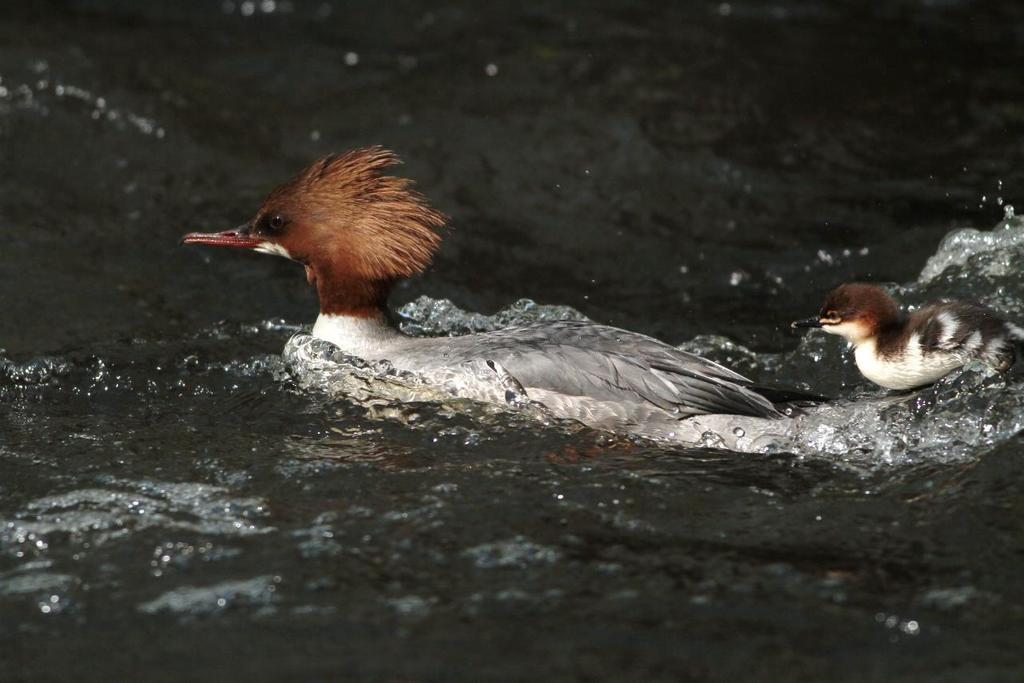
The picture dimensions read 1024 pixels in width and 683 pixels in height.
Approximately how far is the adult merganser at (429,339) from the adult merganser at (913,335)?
0.40m

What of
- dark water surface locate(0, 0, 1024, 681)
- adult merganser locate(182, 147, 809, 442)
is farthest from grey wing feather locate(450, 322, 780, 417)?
dark water surface locate(0, 0, 1024, 681)

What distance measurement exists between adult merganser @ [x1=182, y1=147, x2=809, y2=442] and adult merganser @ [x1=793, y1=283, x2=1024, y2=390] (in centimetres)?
40

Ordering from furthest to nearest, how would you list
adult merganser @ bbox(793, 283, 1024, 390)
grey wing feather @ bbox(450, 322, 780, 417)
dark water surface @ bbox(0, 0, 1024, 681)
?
grey wing feather @ bbox(450, 322, 780, 417)
adult merganser @ bbox(793, 283, 1024, 390)
dark water surface @ bbox(0, 0, 1024, 681)

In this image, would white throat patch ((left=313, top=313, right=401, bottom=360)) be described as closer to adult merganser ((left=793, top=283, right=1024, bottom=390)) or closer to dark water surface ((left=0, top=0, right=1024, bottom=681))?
dark water surface ((left=0, top=0, right=1024, bottom=681))

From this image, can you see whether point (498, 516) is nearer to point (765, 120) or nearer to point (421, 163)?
point (421, 163)

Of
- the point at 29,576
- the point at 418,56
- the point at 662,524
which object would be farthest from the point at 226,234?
the point at 418,56

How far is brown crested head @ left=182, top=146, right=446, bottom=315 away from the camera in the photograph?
6.27m

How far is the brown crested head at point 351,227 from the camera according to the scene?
20.6ft

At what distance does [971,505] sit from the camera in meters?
4.80

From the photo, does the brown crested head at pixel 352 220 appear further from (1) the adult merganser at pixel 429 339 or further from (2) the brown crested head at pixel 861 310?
(2) the brown crested head at pixel 861 310

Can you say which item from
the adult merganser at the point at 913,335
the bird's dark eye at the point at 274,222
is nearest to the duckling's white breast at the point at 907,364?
the adult merganser at the point at 913,335

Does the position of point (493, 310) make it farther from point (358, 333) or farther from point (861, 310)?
point (861, 310)

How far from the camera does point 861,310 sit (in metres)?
5.66

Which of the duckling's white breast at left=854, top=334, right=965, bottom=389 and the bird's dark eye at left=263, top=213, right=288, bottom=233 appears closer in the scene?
the duckling's white breast at left=854, top=334, right=965, bottom=389
